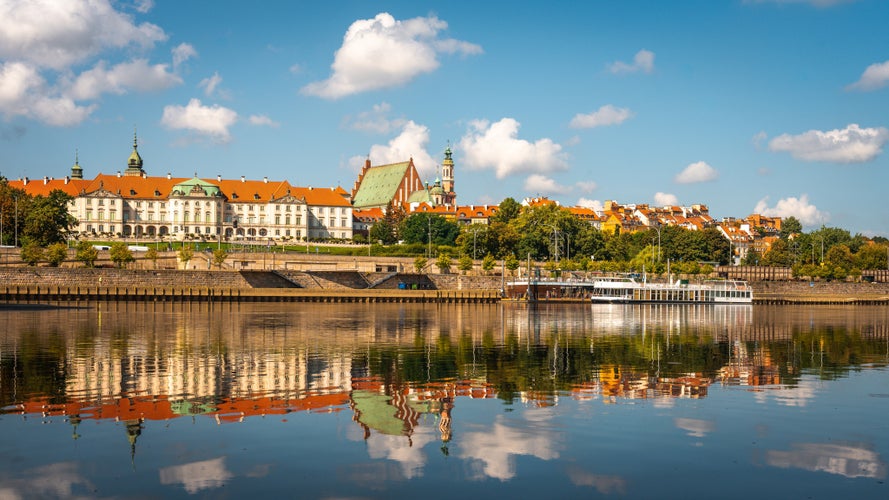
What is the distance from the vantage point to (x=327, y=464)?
17.6 metres

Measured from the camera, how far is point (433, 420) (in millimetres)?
22188

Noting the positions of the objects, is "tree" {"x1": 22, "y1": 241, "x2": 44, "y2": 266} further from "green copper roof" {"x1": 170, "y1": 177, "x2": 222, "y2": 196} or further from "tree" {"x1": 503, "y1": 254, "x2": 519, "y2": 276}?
"green copper roof" {"x1": 170, "y1": 177, "x2": 222, "y2": 196}

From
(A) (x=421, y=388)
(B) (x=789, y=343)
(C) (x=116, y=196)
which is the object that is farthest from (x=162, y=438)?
(C) (x=116, y=196)

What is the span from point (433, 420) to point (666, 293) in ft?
311

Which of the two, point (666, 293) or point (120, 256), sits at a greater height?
point (120, 256)

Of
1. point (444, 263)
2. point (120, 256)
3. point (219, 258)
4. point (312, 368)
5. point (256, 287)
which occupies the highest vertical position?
point (120, 256)

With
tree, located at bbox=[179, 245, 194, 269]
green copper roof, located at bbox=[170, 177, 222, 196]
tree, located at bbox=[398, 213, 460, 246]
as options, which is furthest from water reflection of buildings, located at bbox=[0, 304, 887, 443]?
green copper roof, located at bbox=[170, 177, 222, 196]

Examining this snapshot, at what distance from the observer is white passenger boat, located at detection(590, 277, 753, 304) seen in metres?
111

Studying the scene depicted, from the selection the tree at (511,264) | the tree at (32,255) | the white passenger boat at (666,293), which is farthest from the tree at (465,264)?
the tree at (32,255)

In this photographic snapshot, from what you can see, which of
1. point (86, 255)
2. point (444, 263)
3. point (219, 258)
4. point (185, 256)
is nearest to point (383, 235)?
point (444, 263)

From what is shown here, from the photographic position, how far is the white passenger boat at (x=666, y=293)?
111 m

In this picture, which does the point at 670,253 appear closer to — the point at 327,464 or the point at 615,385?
the point at 615,385

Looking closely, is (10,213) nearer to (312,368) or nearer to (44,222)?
(44,222)

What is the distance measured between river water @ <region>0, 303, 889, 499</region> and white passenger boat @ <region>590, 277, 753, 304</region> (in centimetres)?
6795
